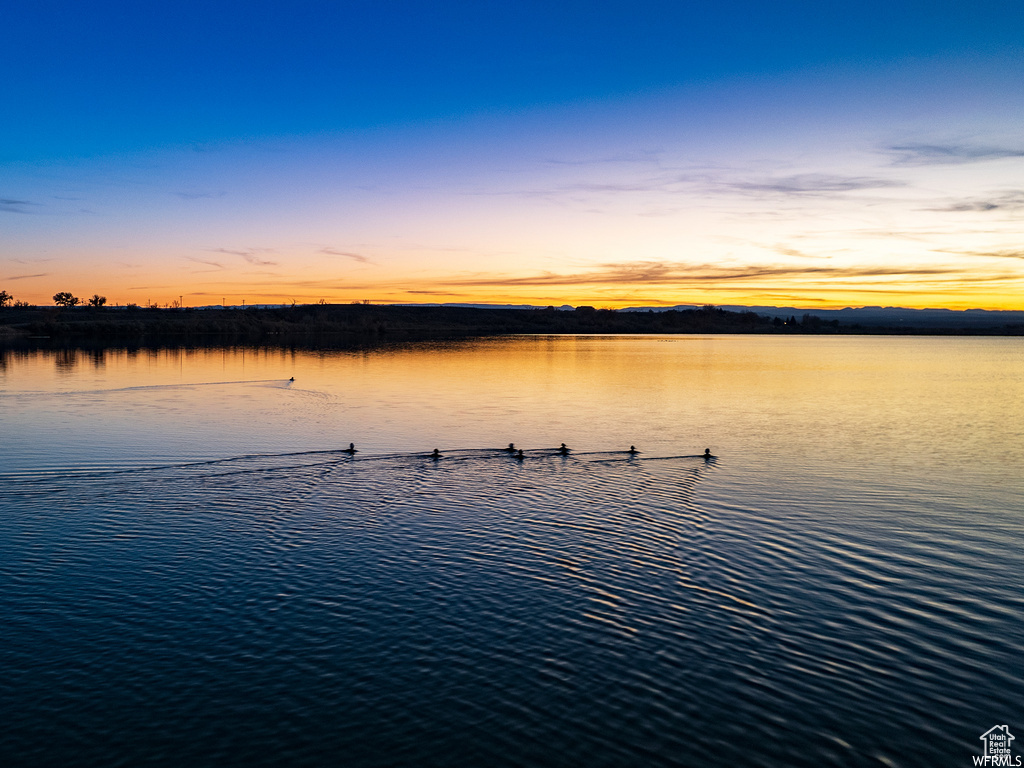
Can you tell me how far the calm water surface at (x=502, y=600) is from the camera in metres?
9.49

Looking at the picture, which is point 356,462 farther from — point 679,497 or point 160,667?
point 160,667

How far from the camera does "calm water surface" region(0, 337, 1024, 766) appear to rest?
949cm

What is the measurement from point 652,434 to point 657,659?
77.1ft

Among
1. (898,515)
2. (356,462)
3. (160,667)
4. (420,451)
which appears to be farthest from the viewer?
(420,451)

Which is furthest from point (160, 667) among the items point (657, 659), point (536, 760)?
point (657, 659)

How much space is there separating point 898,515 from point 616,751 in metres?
15.1

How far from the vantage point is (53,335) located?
128500 mm

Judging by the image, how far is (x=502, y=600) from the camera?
538 inches

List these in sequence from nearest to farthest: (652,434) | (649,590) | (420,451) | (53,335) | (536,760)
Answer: (536,760), (649,590), (420,451), (652,434), (53,335)

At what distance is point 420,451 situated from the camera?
29031 millimetres

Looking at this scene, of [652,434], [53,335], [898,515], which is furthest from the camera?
[53,335]

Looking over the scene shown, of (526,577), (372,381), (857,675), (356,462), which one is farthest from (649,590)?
(372,381)

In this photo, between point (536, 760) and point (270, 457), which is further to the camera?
point (270, 457)

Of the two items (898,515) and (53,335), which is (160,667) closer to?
(898,515)
